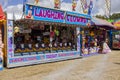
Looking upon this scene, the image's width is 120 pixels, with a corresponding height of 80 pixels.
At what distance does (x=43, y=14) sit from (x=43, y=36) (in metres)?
1.88

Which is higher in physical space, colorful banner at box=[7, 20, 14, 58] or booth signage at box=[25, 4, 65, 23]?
booth signage at box=[25, 4, 65, 23]

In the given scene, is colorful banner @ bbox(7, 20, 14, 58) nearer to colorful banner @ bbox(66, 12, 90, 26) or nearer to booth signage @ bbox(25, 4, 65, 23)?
booth signage @ bbox(25, 4, 65, 23)

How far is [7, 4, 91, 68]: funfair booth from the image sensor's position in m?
13.8

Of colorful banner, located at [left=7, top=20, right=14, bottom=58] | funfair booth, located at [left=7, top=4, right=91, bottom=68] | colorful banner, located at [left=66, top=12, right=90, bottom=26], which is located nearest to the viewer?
colorful banner, located at [left=7, top=20, right=14, bottom=58]

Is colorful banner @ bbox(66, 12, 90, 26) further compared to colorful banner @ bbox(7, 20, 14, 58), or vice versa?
colorful banner @ bbox(66, 12, 90, 26)

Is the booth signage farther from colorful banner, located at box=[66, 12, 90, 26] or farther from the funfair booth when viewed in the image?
colorful banner, located at box=[66, 12, 90, 26]

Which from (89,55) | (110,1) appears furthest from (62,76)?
(110,1)

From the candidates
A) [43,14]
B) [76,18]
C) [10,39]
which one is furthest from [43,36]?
[76,18]

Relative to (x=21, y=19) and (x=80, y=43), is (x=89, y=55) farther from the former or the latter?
(x=21, y=19)

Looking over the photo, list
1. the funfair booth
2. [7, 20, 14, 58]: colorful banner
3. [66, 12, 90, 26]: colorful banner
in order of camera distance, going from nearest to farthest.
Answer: [7, 20, 14, 58]: colorful banner, the funfair booth, [66, 12, 90, 26]: colorful banner

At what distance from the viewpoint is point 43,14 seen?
14797 millimetres

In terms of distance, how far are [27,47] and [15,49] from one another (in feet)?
3.36

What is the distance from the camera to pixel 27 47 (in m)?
14.9

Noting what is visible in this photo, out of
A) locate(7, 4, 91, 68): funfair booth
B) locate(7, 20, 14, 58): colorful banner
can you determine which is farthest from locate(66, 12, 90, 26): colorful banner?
locate(7, 20, 14, 58): colorful banner
